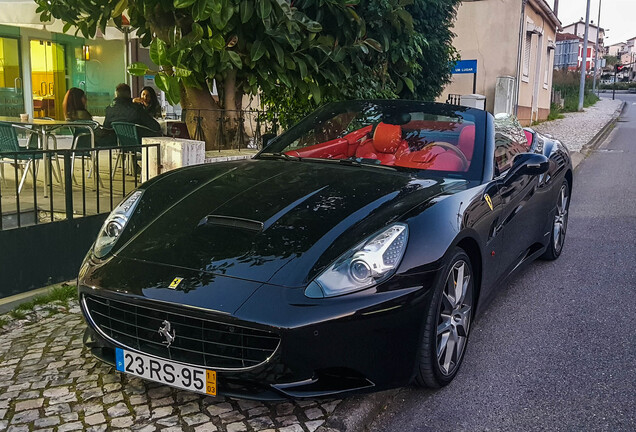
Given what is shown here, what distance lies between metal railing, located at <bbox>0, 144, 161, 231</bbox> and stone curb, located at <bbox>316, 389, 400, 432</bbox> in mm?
2684

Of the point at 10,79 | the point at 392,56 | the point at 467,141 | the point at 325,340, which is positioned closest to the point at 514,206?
the point at 467,141

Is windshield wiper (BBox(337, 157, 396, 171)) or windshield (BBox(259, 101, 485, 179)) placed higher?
windshield (BBox(259, 101, 485, 179))

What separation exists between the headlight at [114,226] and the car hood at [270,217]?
71 millimetres

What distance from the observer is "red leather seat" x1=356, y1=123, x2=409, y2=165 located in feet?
13.7

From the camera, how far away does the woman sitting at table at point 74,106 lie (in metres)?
8.89

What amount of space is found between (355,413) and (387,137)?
1995 mm

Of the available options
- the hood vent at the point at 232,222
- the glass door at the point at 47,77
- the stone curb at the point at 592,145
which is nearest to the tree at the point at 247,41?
the hood vent at the point at 232,222

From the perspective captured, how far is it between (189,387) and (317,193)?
4.05 ft

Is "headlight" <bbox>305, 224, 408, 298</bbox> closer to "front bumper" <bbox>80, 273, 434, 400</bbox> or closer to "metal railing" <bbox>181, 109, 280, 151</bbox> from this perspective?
"front bumper" <bbox>80, 273, 434, 400</bbox>

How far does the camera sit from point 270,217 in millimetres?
→ 3229

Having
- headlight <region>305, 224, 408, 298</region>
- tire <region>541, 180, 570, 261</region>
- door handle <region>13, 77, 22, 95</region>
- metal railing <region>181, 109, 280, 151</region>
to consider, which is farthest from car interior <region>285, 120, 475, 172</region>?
door handle <region>13, 77, 22, 95</region>

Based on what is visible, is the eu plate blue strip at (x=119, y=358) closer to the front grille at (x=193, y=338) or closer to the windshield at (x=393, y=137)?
the front grille at (x=193, y=338)

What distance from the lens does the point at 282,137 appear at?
4.70 m

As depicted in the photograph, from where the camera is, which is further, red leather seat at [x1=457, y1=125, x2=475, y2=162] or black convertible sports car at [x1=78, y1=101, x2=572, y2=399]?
red leather seat at [x1=457, y1=125, x2=475, y2=162]
